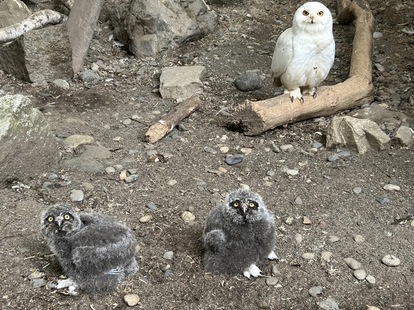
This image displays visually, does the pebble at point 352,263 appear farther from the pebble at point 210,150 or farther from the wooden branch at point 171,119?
the wooden branch at point 171,119

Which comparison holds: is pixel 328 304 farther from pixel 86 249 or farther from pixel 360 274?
pixel 86 249

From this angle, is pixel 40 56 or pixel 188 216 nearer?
pixel 188 216

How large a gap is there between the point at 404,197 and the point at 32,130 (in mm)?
2910

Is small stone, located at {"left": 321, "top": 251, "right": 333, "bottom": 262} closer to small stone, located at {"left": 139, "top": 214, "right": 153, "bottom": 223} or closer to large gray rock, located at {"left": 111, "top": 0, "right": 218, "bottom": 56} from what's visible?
small stone, located at {"left": 139, "top": 214, "right": 153, "bottom": 223}

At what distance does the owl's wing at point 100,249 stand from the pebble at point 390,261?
164 centimetres

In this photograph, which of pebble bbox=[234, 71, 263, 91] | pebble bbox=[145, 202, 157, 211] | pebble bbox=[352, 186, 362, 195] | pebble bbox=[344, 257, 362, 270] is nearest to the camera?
pebble bbox=[344, 257, 362, 270]

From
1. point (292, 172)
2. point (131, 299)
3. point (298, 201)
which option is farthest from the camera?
point (292, 172)

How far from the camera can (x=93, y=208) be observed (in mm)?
4520

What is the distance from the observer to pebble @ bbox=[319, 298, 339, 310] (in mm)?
3652

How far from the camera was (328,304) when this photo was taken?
3672mm

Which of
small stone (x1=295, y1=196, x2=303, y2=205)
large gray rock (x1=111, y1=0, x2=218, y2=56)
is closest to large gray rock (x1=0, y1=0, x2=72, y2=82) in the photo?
large gray rock (x1=111, y1=0, x2=218, y2=56)

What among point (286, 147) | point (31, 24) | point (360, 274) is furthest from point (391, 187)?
point (31, 24)

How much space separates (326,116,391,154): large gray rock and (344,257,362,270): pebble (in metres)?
1.46

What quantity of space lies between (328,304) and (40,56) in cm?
423
